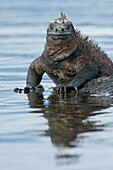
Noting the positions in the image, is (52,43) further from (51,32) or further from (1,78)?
(1,78)

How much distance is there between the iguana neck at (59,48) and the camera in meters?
13.0

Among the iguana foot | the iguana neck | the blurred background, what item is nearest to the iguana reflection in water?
the blurred background

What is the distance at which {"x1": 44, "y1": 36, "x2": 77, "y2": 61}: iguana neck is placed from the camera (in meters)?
13.0

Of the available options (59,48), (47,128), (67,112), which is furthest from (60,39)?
(47,128)

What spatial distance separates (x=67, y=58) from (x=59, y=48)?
34 cm

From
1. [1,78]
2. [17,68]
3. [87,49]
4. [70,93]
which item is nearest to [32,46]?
[17,68]

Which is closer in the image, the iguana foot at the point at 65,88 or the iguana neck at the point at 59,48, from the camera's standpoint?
the iguana foot at the point at 65,88

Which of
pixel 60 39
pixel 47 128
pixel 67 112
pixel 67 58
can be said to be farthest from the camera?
pixel 67 58

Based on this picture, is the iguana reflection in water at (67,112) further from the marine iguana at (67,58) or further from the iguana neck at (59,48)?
the iguana neck at (59,48)

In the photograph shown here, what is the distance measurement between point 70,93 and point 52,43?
122 cm

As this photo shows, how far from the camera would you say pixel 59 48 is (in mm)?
13109

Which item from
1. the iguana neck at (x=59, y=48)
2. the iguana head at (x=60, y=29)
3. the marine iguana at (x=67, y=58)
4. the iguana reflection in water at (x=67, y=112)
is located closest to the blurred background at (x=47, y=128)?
the iguana reflection in water at (x=67, y=112)

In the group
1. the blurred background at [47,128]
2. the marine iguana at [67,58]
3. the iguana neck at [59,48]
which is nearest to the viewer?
the blurred background at [47,128]

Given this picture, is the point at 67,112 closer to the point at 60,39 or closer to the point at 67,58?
the point at 60,39
